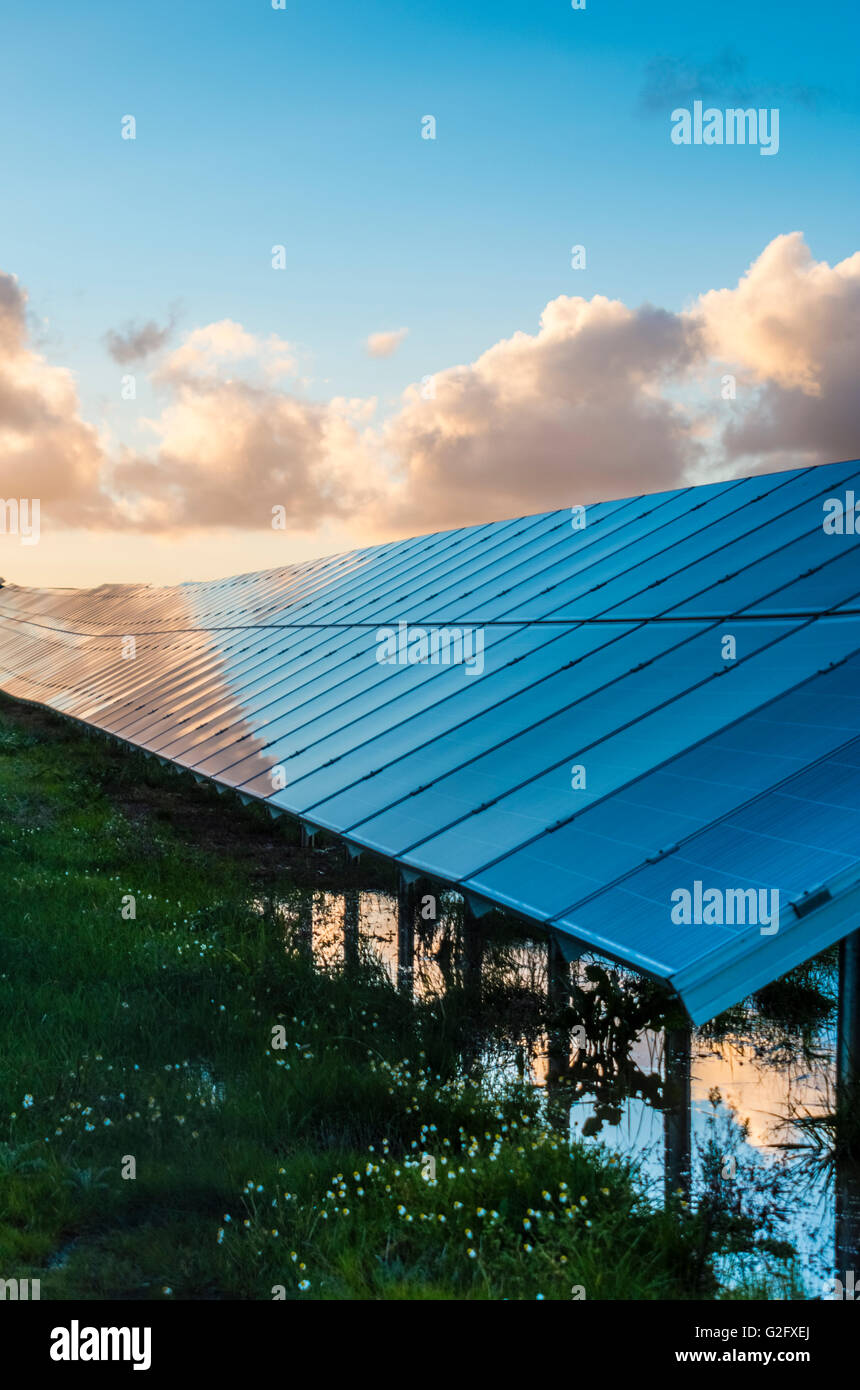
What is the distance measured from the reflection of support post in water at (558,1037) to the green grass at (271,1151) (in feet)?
1.21

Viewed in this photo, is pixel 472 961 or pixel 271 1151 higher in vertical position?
pixel 472 961

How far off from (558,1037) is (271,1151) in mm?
3070

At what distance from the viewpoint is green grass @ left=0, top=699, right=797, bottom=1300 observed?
221 inches

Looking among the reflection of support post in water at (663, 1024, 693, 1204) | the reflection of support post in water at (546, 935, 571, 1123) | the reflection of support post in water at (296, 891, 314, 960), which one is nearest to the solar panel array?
the reflection of support post in water at (546, 935, 571, 1123)

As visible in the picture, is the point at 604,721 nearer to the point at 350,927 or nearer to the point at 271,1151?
the point at 350,927

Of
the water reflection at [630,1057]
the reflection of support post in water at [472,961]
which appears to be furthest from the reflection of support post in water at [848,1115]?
the reflection of support post in water at [472,961]

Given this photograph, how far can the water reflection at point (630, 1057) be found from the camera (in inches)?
282

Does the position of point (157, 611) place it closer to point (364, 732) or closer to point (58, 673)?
point (58, 673)

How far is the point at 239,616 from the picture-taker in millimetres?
30953

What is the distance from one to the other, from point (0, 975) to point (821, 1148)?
23.1 ft

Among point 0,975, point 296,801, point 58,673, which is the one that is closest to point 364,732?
point 296,801

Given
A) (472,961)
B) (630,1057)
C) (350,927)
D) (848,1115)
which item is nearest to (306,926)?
(350,927)

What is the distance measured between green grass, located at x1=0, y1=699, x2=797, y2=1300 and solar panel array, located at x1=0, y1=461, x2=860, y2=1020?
1.33 meters

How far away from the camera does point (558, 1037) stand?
9.27m
